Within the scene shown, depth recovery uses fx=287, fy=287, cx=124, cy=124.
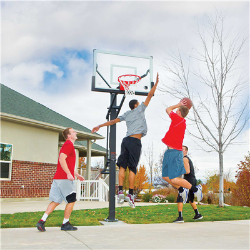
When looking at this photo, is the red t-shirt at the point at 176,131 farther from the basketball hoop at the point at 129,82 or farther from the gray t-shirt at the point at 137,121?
the basketball hoop at the point at 129,82

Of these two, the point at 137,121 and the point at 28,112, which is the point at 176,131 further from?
the point at 28,112

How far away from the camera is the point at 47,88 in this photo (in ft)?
55.4

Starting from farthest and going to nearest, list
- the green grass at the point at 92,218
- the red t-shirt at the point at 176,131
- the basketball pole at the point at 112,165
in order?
the basketball pole at the point at 112,165, the green grass at the point at 92,218, the red t-shirt at the point at 176,131

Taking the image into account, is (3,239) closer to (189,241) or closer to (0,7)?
(189,241)

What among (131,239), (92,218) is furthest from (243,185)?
(131,239)

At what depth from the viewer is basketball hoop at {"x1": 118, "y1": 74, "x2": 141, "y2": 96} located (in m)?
6.73

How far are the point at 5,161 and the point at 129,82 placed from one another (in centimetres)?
828

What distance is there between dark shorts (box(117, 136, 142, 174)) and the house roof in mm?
8212

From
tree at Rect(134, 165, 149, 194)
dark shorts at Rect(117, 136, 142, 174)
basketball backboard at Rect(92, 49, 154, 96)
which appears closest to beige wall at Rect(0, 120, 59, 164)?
tree at Rect(134, 165, 149, 194)

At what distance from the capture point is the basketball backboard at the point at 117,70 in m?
6.84

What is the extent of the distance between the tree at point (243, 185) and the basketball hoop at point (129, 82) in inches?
361

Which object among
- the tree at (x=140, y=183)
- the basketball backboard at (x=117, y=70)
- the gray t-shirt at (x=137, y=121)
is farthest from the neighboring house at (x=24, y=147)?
the gray t-shirt at (x=137, y=121)

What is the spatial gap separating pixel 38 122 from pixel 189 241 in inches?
438

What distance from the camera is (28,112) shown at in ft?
48.4
